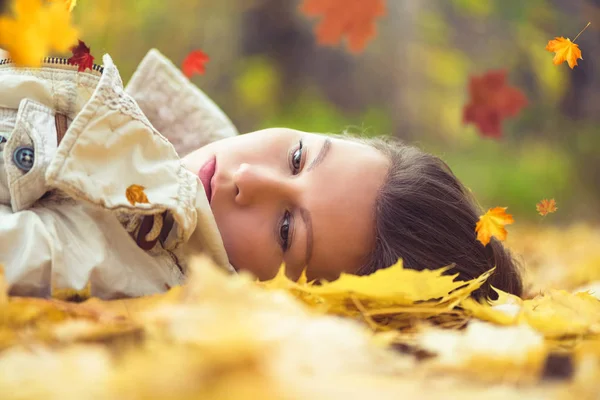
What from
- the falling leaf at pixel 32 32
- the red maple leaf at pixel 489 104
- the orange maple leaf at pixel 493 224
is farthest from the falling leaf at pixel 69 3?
the red maple leaf at pixel 489 104

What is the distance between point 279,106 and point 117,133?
14.6ft

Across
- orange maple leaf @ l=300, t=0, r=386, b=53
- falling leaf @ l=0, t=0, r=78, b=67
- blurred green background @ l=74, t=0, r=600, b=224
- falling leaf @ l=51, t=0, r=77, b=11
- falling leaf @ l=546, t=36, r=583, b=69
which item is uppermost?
falling leaf @ l=546, t=36, r=583, b=69

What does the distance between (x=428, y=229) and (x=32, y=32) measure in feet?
2.79

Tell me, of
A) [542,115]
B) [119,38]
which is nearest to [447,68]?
[542,115]

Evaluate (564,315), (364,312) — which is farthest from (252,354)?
(564,315)

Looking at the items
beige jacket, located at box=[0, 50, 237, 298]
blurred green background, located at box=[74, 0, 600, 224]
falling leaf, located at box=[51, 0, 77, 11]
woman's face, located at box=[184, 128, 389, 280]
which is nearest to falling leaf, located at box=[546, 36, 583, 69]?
woman's face, located at box=[184, 128, 389, 280]

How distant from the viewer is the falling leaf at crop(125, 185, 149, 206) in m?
1.05

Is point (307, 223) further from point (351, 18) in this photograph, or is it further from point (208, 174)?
point (351, 18)

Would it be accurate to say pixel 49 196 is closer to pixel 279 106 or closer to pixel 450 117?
pixel 279 106

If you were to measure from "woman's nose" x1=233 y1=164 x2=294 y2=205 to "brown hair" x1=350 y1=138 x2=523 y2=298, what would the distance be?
202mm

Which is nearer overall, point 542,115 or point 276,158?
point 276,158

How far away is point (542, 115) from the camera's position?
5156 millimetres

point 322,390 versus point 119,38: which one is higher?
point 322,390

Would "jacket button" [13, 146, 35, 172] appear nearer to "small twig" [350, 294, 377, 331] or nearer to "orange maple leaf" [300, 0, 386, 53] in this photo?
"small twig" [350, 294, 377, 331]
